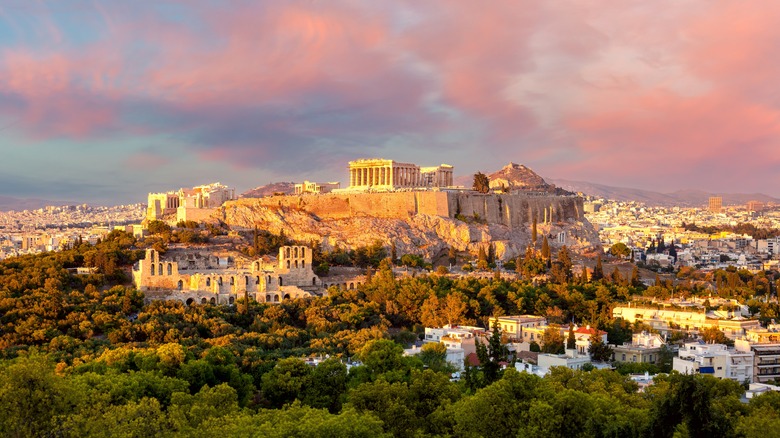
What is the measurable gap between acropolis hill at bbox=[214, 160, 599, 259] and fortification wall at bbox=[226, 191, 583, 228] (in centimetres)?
7

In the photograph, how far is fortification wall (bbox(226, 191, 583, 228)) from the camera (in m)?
62.6

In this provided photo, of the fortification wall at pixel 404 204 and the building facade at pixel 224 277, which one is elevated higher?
the fortification wall at pixel 404 204

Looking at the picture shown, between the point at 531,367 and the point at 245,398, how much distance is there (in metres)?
10.3

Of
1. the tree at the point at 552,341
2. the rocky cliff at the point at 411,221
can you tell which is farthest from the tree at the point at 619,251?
the tree at the point at 552,341

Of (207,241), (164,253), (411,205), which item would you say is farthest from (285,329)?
(411,205)

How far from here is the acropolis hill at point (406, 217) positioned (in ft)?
192

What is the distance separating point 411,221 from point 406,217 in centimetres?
73

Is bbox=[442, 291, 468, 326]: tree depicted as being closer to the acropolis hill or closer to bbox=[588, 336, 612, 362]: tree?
bbox=[588, 336, 612, 362]: tree

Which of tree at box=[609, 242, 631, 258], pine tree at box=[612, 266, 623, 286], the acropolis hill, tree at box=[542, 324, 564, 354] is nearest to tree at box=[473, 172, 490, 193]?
the acropolis hill

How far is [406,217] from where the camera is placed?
202ft

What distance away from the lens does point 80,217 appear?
151 m

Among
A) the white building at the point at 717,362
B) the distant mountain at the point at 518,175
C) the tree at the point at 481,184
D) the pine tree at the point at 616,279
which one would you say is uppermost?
the distant mountain at the point at 518,175

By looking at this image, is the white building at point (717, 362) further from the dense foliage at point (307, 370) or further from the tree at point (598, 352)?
the tree at point (598, 352)

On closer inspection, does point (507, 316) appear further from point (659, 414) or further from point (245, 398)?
point (659, 414)
